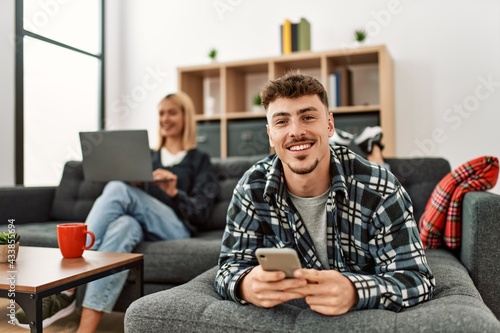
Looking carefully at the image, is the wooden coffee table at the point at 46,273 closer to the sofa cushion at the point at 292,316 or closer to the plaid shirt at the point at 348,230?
the sofa cushion at the point at 292,316

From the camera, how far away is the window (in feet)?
11.5

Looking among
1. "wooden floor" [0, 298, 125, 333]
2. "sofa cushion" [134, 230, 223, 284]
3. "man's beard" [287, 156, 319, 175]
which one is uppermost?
"man's beard" [287, 156, 319, 175]

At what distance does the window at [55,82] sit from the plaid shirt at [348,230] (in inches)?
107

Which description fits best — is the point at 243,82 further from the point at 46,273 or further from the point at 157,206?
the point at 46,273

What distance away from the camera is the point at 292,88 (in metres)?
1.22

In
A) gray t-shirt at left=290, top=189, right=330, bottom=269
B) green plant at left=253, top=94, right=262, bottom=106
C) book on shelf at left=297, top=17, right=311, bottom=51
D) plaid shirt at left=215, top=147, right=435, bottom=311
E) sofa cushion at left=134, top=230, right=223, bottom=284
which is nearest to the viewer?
plaid shirt at left=215, top=147, right=435, bottom=311

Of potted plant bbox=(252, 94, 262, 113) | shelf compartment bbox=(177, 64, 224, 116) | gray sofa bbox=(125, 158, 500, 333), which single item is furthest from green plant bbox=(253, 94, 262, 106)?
gray sofa bbox=(125, 158, 500, 333)

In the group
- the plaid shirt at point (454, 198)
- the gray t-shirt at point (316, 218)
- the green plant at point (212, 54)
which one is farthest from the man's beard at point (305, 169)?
the green plant at point (212, 54)

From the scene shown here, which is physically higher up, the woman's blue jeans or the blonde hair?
the blonde hair

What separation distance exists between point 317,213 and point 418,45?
255 cm

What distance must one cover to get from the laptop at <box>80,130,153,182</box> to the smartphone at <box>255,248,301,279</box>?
1146 millimetres

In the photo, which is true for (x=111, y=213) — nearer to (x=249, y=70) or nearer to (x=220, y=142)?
(x=220, y=142)

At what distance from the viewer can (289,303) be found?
116 cm

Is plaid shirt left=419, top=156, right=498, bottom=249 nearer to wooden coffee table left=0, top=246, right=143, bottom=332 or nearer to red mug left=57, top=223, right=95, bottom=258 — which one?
wooden coffee table left=0, top=246, right=143, bottom=332
